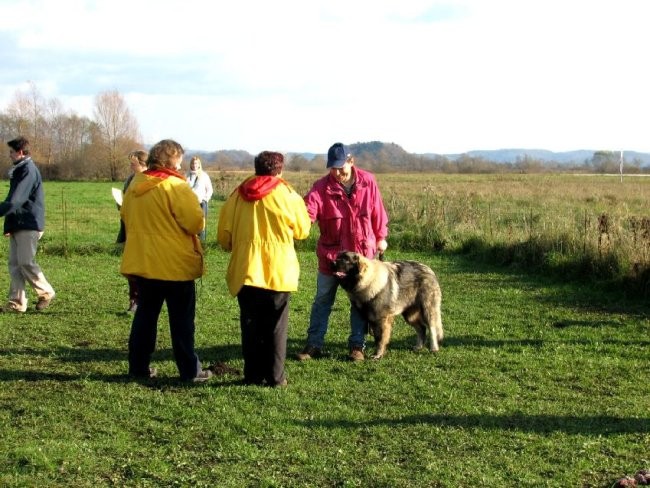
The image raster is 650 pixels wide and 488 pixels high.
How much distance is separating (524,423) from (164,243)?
10.3 feet

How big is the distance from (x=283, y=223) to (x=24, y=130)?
63122 mm

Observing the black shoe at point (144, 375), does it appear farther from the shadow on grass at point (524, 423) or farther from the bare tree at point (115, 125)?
the bare tree at point (115, 125)

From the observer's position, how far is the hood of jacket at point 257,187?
553 centimetres

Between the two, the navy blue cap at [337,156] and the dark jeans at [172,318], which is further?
the navy blue cap at [337,156]

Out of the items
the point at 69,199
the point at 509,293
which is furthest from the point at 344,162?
the point at 69,199

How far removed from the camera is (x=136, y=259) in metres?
5.63

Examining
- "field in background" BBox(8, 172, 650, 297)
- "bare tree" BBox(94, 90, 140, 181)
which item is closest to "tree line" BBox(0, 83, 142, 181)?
"bare tree" BBox(94, 90, 140, 181)

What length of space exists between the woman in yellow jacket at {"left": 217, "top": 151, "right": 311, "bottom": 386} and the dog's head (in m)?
0.82

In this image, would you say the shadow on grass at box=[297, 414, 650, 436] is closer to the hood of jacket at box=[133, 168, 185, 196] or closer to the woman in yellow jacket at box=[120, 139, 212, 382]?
the woman in yellow jacket at box=[120, 139, 212, 382]

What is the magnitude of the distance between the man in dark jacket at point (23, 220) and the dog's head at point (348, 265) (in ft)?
13.2

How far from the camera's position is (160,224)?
5602mm

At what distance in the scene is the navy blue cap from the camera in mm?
6543

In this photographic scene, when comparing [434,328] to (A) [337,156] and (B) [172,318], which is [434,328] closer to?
(A) [337,156]

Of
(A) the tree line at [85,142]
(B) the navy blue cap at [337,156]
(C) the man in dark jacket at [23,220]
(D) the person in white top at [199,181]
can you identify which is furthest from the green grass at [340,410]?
(A) the tree line at [85,142]
